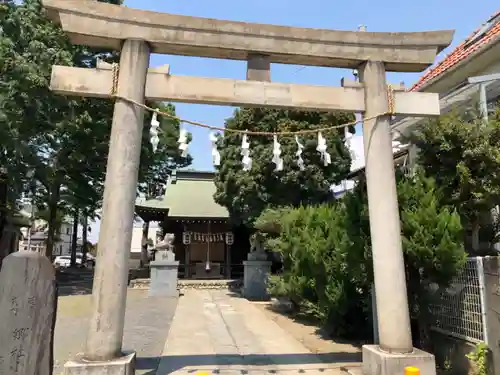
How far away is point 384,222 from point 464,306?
73.5 inches

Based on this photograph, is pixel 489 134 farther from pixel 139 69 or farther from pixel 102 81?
pixel 102 81

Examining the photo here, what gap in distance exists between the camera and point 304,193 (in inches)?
603

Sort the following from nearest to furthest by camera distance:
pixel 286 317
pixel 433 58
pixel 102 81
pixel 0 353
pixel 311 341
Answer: pixel 0 353 < pixel 102 81 < pixel 433 58 < pixel 311 341 < pixel 286 317

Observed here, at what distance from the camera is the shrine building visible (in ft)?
74.3

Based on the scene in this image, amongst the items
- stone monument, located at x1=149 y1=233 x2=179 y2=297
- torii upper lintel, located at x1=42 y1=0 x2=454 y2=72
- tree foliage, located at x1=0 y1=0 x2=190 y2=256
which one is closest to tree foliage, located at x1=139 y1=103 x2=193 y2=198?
tree foliage, located at x1=0 y1=0 x2=190 y2=256

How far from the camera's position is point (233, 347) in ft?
27.1

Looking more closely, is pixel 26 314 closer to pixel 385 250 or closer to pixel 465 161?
pixel 385 250

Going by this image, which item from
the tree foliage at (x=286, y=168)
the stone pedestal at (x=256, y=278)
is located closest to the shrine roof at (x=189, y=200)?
the stone pedestal at (x=256, y=278)

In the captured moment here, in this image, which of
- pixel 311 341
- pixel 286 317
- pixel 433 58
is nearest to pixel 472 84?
pixel 433 58

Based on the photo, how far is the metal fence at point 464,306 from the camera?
5.81m

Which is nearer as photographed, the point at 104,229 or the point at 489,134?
the point at 104,229

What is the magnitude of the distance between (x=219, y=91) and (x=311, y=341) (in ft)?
19.8

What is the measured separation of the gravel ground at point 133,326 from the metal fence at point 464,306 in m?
4.81

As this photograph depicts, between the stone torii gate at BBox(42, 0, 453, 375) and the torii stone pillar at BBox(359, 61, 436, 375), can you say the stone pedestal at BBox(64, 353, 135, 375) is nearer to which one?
the stone torii gate at BBox(42, 0, 453, 375)
